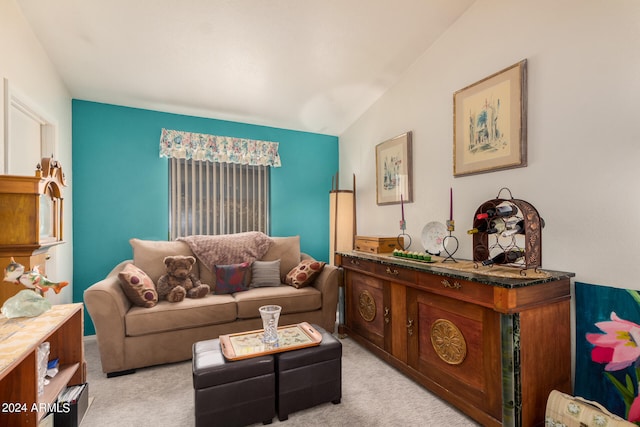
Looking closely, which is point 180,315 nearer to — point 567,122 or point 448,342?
point 448,342

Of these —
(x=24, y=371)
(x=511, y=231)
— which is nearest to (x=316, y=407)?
(x=24, y=371)

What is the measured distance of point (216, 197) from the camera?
3.56 meters

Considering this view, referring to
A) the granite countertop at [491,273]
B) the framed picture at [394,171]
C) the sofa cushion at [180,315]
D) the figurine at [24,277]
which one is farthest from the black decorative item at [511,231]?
the figurine at [24,277]

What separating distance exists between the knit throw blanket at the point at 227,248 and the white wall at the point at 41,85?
39.5 inches

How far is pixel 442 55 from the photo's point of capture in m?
2.46

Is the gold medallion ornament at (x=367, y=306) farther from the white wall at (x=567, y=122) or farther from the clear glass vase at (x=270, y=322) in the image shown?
the clear glass vase at (x=270, y=322)

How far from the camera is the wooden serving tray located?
5.53 feet

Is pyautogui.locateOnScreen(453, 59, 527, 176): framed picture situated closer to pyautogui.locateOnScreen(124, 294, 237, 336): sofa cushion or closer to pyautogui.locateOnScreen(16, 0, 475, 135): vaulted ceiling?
pyautogui.locateOnScreen(16, 0, 475, 135): vaulted ceiling

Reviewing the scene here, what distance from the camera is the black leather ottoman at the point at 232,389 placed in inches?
60.5

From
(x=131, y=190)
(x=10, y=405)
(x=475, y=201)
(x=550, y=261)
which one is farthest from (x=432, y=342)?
(x=131, y=190)

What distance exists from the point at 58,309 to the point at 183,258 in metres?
1.13

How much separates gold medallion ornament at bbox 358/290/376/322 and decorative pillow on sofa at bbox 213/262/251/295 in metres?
1.16

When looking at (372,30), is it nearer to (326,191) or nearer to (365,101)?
(365,101)

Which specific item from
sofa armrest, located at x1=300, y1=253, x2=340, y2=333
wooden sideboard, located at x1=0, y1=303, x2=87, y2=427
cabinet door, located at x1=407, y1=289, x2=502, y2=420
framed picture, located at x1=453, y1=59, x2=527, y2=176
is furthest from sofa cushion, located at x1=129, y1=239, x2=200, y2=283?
framed picture, located at x1=453, y1=59, x2=527, y2=176
